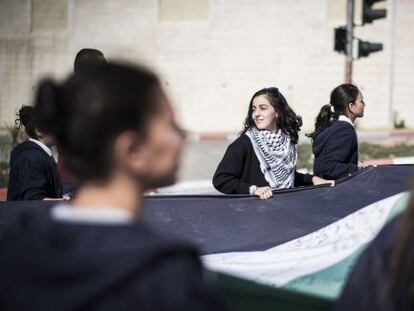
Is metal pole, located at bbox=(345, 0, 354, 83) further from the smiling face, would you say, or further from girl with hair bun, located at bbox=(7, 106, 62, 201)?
girl with hair bun, located at bbox=(7, 106, 62, 201)

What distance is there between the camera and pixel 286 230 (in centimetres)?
434

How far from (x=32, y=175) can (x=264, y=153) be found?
4.74 feet

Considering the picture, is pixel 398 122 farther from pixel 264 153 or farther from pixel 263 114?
pixel 264 153

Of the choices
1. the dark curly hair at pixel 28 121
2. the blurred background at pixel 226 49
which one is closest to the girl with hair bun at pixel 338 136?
the dark curly hair at pixel 28 121

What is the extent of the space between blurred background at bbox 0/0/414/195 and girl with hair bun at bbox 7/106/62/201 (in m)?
17.4

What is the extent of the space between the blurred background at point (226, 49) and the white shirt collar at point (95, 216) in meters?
20.7

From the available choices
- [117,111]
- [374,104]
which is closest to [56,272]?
[117,111]

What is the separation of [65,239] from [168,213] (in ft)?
9.70

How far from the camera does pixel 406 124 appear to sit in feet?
77.8

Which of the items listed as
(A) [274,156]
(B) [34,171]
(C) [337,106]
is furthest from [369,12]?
(B) [34,171]

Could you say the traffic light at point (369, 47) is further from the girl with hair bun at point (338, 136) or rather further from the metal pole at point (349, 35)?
the girl with hair bun at point (338, 136)

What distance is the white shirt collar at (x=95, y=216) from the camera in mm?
1682

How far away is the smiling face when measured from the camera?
18.1 ft

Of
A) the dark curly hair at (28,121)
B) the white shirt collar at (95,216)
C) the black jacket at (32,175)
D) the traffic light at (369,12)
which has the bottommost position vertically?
the black jacket at (32,175)
